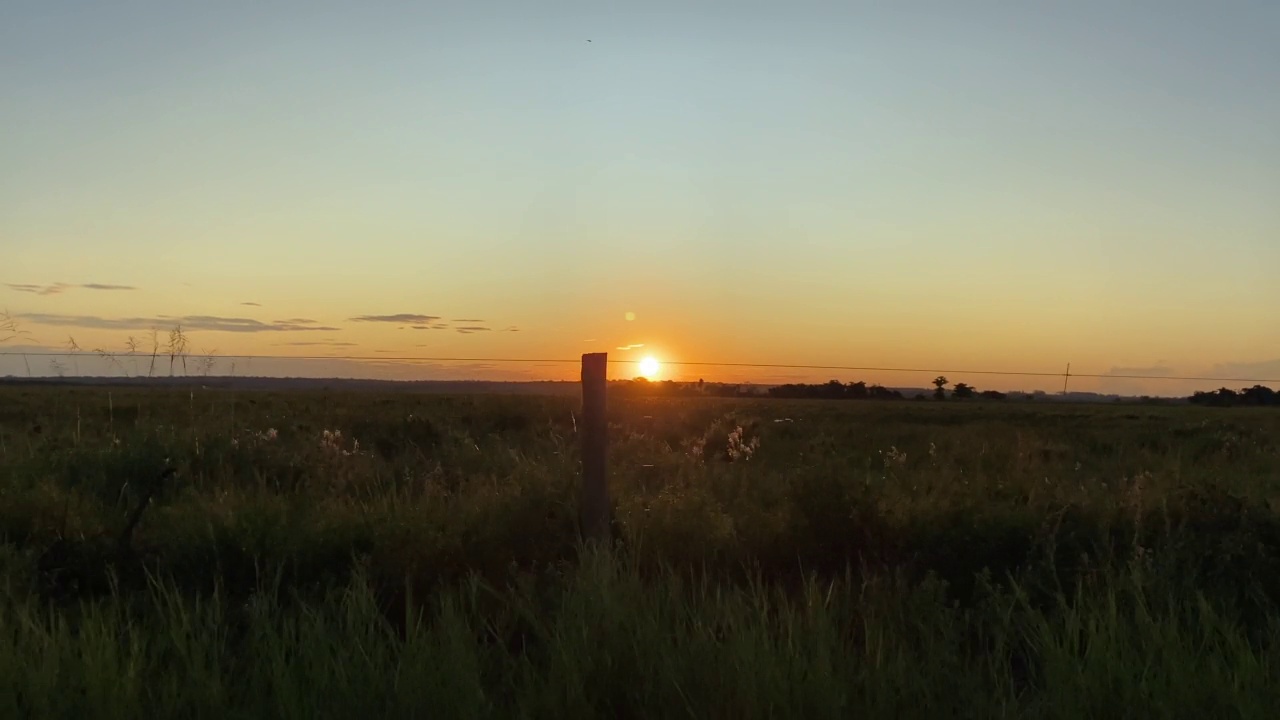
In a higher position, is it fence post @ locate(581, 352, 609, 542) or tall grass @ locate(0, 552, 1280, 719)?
fence post @ locate(581, 352, 609, 542)

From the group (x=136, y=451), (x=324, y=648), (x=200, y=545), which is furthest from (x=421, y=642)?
(x=136, y=451)

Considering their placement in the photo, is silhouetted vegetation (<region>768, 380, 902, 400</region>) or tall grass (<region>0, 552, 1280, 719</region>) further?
silhouetted vegetation (<region>768, 380, 902, 400</region>)

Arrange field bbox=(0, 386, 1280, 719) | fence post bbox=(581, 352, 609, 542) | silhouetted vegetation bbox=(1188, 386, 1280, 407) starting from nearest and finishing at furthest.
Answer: field bbox=(0, 386, 1280, 719), fence post bbox=(581, 352, 609, 542), silhouetted vegetation bbox=(1188, 386, 1280, 407)

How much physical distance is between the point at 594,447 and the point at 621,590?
5.84 ft

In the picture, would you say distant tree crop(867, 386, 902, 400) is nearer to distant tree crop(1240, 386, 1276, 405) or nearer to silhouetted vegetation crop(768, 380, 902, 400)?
silhouetted vegetation crop(768, 380, 902, 400)

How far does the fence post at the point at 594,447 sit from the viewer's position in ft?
22.7

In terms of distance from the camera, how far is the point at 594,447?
6988 mm

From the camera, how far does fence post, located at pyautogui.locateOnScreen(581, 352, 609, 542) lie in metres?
6.92

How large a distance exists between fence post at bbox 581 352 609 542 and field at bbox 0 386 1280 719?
33cm

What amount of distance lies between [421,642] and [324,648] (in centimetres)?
44

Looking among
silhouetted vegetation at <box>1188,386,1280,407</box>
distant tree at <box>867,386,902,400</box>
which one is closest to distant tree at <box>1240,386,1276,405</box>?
silhouetted vegetation at <box>1188,386,1280,407</box>

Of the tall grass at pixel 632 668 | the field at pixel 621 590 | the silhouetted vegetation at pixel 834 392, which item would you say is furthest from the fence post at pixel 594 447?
the silhouetted vegetation at pixel 834 392

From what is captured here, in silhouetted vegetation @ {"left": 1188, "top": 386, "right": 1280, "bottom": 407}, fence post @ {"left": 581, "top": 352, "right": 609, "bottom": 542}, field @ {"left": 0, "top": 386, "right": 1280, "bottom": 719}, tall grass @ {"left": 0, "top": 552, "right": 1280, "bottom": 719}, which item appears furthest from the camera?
silhouetted vegetation @ {"left": 1188, "top": 386, "right": 1280, "bottom": 407}

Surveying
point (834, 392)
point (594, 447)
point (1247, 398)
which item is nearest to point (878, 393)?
point (834, 392)
